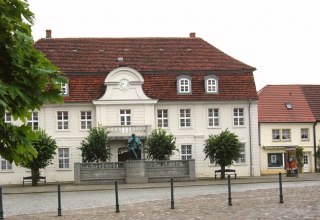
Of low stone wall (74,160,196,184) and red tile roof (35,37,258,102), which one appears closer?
low stone wall (74,160,196,184)

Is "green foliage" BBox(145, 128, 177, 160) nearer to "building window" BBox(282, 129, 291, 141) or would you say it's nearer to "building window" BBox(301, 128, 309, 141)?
"building window" BBox(282, 129, 291, 141)

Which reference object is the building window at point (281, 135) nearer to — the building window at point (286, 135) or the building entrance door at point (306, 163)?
the building window at point (286, 135)

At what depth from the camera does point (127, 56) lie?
170 ft

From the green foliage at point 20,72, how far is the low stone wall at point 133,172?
30.9 metres

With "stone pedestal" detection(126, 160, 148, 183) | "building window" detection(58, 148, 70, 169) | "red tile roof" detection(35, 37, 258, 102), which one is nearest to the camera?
"stone pedestal" detection(126, 160, 148, 183)

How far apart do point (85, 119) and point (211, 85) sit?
9.73m

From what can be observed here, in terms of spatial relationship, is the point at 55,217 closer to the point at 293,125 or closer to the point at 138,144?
the point at 138,144

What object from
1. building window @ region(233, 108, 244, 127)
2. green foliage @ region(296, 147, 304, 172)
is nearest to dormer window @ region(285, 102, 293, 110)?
green foliage @ region(296, 147, 304, 172)

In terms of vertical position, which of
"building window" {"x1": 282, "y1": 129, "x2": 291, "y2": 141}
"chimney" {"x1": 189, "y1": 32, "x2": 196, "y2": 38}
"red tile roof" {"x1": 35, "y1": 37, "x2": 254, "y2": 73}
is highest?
"chimney" {"x1": 189, "y1": 32, "x2": 196, "y2": 38}

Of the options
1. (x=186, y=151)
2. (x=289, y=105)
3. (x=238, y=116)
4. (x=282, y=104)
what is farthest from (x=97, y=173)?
(x=289, y=105)

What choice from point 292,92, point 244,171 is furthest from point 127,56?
point 292,92

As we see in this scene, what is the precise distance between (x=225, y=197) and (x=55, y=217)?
21.8ft

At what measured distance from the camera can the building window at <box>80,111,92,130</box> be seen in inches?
1977

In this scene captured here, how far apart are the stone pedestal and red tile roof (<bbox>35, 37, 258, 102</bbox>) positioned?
1102cm
